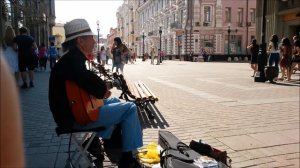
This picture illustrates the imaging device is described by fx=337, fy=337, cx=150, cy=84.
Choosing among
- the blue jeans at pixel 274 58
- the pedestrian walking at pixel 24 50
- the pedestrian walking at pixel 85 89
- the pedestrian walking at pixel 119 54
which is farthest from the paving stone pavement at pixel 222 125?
the blue jeans at pixel 274 58

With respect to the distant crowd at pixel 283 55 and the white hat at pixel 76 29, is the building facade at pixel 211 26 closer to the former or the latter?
the distant crowd at pixel 283 55

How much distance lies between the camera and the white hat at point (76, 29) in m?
3.34

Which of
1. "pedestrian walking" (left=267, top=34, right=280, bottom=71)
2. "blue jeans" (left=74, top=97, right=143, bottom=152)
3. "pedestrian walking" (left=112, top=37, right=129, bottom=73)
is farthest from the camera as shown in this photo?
"pedestrian walking" (left=267, top=34, right=280, bottom=71)

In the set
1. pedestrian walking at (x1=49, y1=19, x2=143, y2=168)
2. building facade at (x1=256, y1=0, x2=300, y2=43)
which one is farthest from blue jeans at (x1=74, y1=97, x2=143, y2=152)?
building facade at (x1=256, y1=0, x2=300, y2=43)

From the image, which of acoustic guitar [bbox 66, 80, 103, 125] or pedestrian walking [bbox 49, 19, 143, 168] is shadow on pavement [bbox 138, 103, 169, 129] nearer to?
pedestrian walking [bbox 49, 19, 143, 168]

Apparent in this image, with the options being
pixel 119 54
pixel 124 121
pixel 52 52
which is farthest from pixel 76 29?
pixel 52 52

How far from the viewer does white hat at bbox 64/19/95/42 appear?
131 inches

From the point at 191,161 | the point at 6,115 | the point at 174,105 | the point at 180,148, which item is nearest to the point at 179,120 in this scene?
the point at 174,105

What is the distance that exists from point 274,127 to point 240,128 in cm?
57

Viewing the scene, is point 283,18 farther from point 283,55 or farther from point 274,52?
point 283,55

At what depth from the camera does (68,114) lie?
10.1 ft

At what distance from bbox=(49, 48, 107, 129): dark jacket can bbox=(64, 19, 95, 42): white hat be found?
0.27 metres

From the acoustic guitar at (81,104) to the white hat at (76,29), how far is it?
55 centimetres

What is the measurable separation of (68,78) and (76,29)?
0.58 metres
